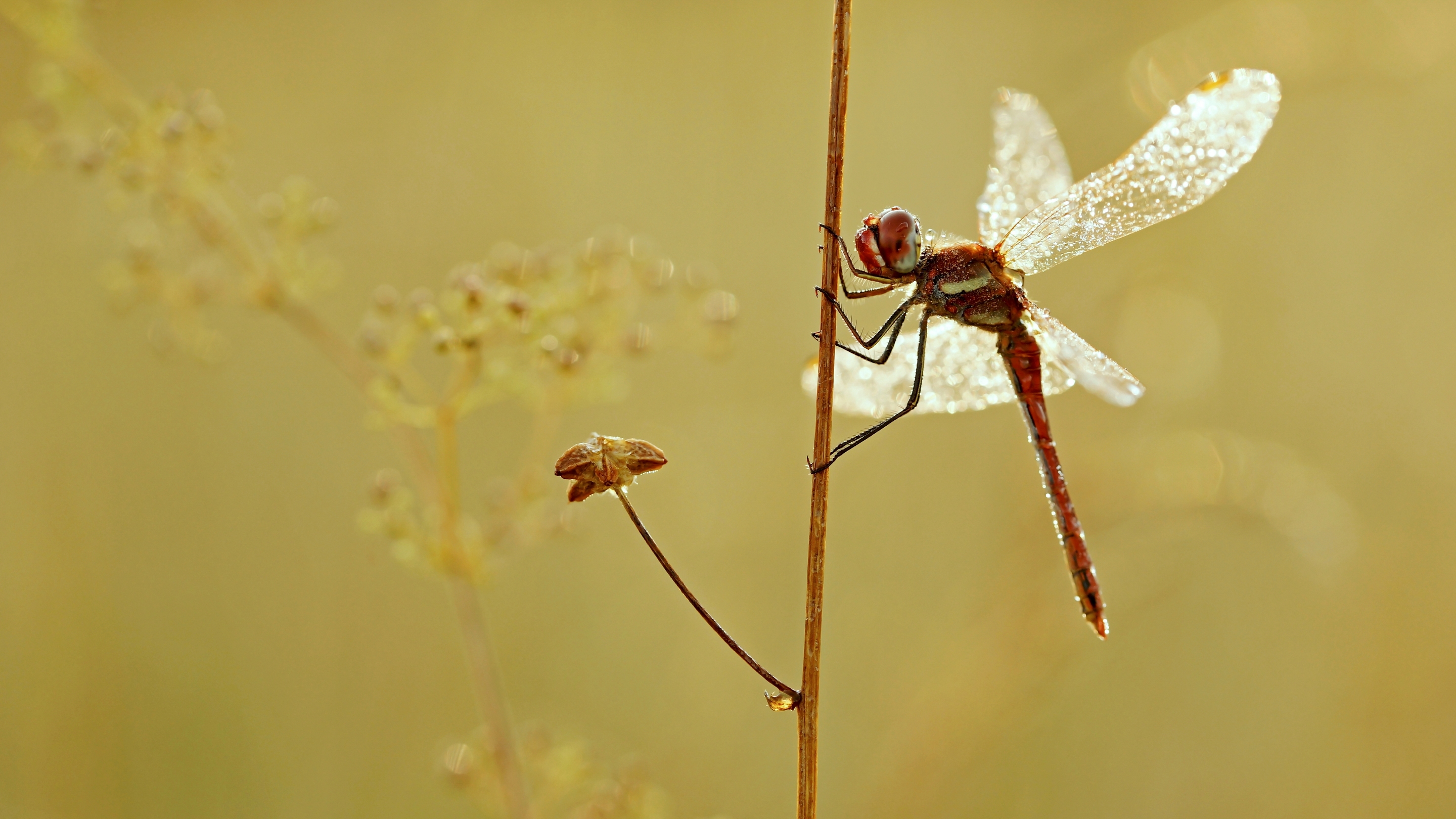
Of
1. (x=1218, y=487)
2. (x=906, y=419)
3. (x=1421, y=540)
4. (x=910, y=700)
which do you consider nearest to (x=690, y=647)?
(x=910, y=700)

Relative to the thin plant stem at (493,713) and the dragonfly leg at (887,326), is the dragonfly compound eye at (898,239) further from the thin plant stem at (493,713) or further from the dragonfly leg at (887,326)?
the thin plant stem at (493,713)

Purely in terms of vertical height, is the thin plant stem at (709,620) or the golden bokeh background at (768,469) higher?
the golden bokeh background at (768,469)

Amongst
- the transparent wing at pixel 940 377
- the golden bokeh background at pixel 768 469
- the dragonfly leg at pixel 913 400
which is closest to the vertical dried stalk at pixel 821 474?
the dragonfly leg at pixel 913 400

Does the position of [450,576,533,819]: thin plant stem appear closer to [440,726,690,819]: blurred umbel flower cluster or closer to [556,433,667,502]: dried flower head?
[440,726,690,819]: blurred umbel flower cluster

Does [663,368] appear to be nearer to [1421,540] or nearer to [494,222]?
[494,222]

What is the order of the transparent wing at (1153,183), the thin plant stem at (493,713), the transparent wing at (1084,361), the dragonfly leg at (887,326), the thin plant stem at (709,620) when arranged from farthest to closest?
the transparent wing at (1153,183)
the dragonfly leg at (887,326)
the transparent wing at (1084,361)
the thin plant stem at (493,713)
the thin plant stem at (709,620)

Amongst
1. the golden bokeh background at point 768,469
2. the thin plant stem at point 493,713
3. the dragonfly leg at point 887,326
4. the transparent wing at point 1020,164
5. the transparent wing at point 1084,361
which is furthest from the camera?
the golden bokeh background at point 768,469

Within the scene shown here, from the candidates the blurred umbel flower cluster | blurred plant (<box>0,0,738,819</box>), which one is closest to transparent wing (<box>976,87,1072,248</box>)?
blurred plant (<box>0,0,738,819</box>)
